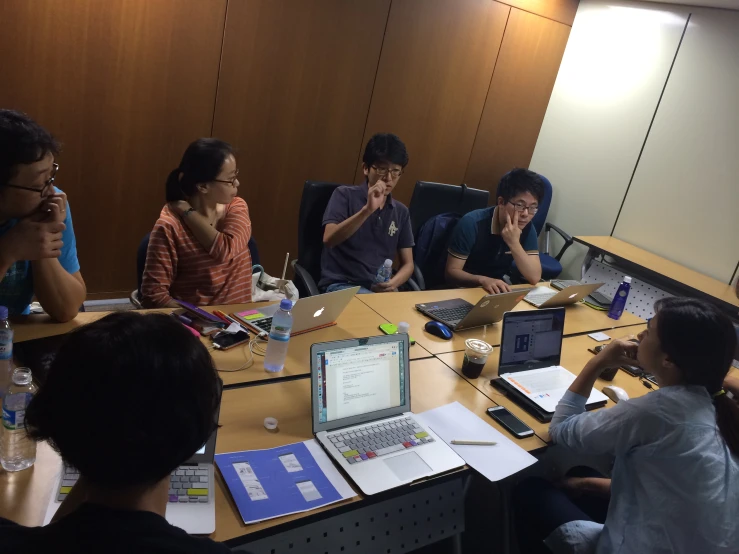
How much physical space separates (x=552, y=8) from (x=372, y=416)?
4.22 m

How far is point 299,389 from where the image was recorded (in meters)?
1.69

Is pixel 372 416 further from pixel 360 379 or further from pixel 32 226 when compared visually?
pixel 32 226

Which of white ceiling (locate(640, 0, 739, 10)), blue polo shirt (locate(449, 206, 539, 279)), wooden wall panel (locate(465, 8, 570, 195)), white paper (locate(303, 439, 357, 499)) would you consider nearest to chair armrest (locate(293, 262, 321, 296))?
blue polo shirt (locate(449, 206, 539, 279))

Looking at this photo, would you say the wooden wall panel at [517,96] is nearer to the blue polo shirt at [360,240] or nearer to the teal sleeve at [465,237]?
the teal sleeve at [465,237]

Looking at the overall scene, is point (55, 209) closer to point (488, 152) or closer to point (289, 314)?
point (289, 314)

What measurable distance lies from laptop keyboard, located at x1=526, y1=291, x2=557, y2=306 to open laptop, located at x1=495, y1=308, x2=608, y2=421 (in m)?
0.67

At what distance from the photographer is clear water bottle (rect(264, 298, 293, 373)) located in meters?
1.72

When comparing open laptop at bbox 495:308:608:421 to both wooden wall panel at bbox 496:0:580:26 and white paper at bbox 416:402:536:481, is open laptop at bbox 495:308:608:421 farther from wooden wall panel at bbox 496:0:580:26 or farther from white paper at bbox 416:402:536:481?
wooden wall panel at bbox 496:0:580:26

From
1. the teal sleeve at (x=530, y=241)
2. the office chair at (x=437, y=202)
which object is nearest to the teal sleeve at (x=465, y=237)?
the office chair at (x=437, y=202)

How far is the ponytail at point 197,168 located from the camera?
2.10 m

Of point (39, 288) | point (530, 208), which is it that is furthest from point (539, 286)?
point (39, 288)

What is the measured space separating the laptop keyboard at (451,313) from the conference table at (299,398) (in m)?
0.08

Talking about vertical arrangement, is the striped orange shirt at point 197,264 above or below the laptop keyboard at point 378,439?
above

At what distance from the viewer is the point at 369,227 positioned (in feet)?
9.43
